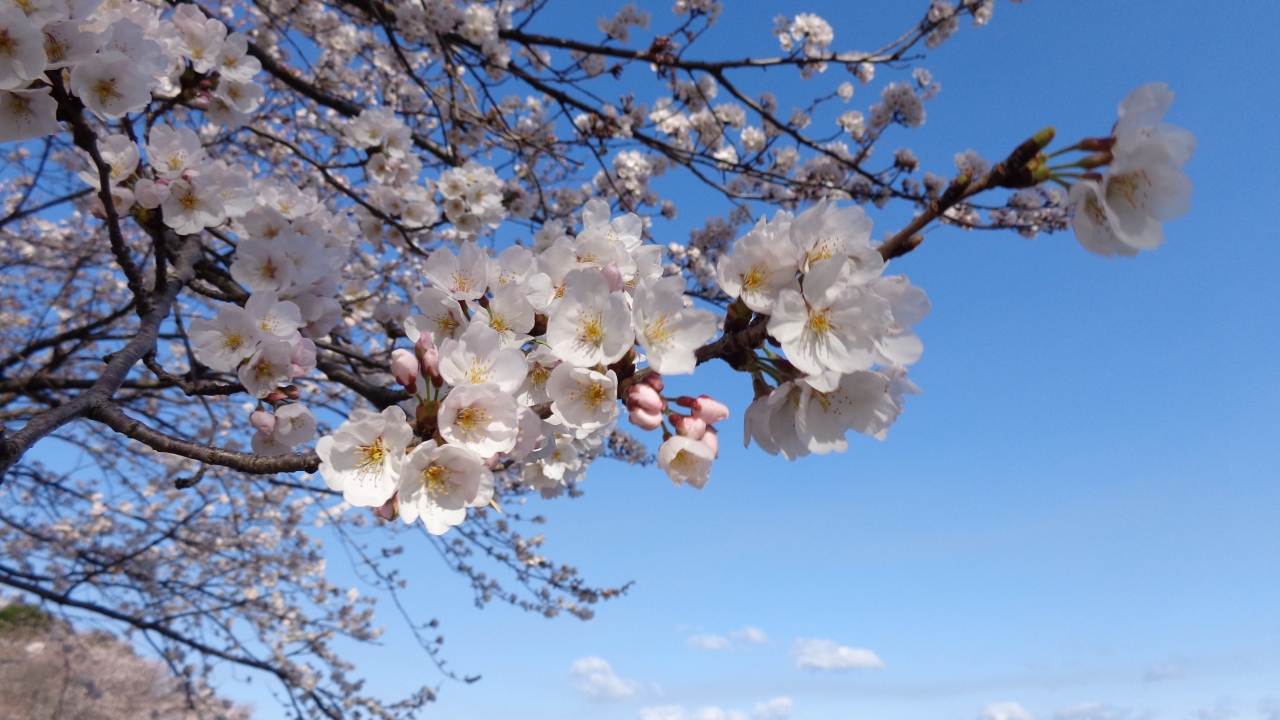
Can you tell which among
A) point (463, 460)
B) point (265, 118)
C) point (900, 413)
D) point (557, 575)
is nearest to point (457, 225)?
point (463, 460)

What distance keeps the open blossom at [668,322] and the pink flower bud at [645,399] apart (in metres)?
0.06

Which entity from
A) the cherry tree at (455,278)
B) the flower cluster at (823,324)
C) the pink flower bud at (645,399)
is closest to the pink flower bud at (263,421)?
the cherry tree at (455,278)

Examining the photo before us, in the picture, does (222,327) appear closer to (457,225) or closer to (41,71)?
(41,71)

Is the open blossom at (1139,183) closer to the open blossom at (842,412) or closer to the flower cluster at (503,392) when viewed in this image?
the open blossom at (842,412)

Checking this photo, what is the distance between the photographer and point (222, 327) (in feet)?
5.95

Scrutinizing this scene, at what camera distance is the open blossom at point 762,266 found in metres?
1.07

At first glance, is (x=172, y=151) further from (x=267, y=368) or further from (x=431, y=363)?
(x=431, y=363)

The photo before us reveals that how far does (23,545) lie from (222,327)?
6.63m

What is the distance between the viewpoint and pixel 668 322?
1173 mm

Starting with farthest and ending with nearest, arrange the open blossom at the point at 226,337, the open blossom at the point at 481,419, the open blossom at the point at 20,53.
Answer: the open blossom at the point at 226,337, the open blossom at the point at 20,53, the open blossom at the point at 481,419

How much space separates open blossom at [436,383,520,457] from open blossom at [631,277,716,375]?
259 mm

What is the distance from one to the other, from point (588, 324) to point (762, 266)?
322mm

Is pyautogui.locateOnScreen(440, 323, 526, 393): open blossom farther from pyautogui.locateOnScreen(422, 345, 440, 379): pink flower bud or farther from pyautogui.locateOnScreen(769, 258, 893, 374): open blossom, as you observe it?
pyautogui.locateOnScreen(769, 258, 893, 374): open blossom

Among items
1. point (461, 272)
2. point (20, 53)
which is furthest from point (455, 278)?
point (20, 53)
